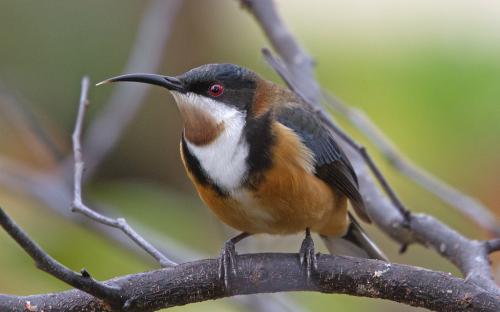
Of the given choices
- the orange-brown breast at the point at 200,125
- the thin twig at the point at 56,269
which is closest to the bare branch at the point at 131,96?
the orange-brown breast at the point at 200,125

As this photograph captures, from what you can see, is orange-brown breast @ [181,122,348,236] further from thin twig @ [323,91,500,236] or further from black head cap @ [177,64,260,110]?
thin twig @ [323,91,500,236]

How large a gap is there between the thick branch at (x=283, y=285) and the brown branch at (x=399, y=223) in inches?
7.6

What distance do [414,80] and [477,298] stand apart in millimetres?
3586

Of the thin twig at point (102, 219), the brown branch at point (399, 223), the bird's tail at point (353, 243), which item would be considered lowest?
the bird's tail at point (353, 243)

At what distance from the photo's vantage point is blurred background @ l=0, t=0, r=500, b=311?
5250mm

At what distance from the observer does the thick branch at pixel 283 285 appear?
2.91m

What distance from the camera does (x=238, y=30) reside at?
337 inches

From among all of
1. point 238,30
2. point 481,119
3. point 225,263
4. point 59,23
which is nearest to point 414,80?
point 481,119

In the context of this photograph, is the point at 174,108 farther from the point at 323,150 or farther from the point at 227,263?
the point at 227,263

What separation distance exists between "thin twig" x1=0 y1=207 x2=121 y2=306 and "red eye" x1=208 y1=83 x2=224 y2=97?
113 cm

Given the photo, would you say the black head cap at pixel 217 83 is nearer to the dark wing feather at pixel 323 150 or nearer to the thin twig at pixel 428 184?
the dark wing feather at pixel 323 150

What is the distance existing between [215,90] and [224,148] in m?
0.29

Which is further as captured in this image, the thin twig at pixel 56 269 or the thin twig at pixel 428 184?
the thin twig at pixel 428 184

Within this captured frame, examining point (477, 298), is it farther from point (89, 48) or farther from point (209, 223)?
point (89, 48)
